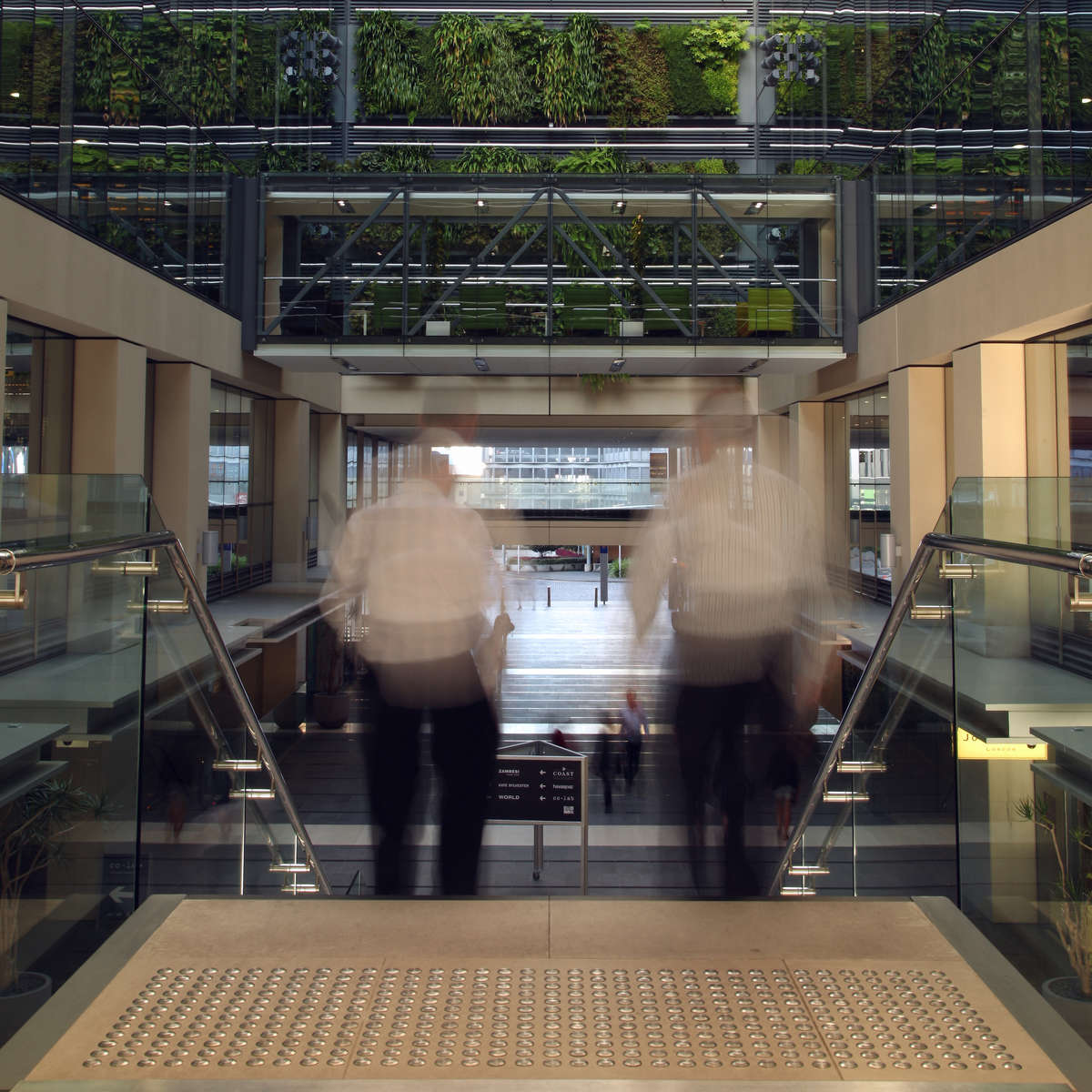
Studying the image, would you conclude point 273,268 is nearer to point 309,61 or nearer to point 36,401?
point 36,401

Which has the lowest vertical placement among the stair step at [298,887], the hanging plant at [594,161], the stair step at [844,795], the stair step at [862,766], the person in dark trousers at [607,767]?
the person in dark trousers at [607,767]

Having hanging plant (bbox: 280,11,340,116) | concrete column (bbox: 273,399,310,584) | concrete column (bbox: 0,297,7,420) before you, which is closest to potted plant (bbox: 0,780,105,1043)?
concrete column (bbox: 0,297,7,420)

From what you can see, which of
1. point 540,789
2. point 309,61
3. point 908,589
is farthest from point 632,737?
point 309,61

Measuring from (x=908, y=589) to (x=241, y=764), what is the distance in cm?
241

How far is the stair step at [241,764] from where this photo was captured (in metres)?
3.61

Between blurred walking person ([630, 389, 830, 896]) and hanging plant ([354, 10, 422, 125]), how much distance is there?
20.0 meters

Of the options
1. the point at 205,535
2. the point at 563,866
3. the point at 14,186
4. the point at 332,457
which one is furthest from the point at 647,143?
the point at 563,866

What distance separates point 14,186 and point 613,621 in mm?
17706

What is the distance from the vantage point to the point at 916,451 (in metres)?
12.4

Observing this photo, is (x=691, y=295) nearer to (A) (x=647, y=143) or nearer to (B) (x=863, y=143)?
(B) (x=863, y=143)

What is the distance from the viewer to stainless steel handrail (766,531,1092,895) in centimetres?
199

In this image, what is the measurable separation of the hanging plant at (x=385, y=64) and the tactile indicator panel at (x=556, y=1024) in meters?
22.2

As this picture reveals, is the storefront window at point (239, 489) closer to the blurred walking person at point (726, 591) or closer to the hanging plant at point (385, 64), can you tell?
the hanging plant at point (385, 64)

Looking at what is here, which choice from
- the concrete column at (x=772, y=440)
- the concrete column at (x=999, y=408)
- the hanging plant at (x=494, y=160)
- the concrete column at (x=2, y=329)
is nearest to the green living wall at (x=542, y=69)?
the hanging plant at (x=494, y=160)
